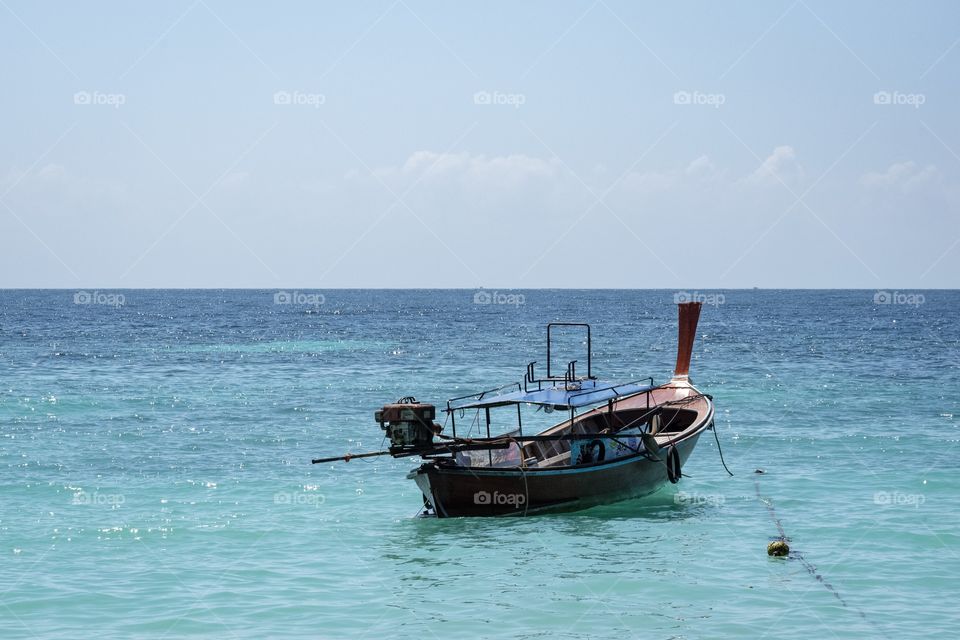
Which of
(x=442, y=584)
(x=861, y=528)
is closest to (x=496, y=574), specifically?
(x=442, y=584)

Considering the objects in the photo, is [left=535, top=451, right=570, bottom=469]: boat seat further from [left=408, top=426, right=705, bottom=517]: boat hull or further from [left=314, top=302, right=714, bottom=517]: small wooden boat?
[left=408, top=426, right=705, bottom=517]: boat hull

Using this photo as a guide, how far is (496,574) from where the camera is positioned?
1761cm

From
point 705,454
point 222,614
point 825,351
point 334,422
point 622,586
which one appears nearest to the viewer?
point 222,614

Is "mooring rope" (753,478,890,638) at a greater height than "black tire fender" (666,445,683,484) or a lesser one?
lesser

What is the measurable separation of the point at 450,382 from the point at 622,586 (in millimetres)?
32219

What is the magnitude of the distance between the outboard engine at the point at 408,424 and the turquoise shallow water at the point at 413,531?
194cm

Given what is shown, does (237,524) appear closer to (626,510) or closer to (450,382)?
(626,510)

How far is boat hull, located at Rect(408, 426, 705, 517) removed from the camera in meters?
20.9

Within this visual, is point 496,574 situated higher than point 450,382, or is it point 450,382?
point 450,382

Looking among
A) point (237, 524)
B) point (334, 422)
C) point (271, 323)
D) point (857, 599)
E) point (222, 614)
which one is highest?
point (271, 323)

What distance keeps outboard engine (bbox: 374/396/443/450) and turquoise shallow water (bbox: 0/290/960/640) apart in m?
1.94

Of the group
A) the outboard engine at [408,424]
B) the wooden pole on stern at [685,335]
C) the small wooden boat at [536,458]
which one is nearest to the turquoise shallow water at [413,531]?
the small wooden boat at [536,458]

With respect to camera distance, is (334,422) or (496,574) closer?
(496,574)

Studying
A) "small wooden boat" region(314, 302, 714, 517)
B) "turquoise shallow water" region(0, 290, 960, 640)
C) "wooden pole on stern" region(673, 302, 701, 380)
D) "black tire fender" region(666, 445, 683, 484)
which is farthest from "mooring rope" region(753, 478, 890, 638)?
"wooden pole on stern" region(673, 302, 701, 380)
